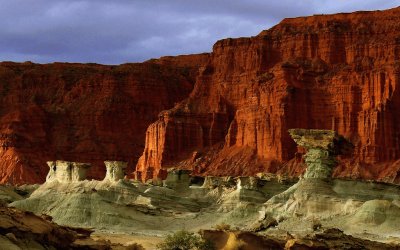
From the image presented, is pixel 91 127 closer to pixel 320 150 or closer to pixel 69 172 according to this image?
pixel 69 172

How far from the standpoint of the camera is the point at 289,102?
154500 mm

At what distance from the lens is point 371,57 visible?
155375 mm

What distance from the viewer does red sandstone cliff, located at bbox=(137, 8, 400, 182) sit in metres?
145

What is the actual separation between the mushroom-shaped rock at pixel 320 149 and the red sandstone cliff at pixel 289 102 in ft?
134

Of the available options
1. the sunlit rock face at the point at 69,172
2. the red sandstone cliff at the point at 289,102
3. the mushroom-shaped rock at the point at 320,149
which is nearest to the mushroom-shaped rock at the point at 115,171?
the sunlit rock face at the point at 69,172

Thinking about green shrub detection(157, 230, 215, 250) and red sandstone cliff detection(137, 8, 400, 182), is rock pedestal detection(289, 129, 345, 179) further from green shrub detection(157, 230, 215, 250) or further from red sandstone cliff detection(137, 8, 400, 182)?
red sandstone cliff detection(137, 8, 400, 182)

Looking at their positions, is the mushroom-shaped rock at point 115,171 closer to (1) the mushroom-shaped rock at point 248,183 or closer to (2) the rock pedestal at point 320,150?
(1) the mushroom-shaped rock at point 248,183

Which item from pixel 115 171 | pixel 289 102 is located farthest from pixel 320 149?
pixel 289 102

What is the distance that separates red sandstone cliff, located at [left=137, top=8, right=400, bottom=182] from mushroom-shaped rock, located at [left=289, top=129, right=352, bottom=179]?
40936 millimetres

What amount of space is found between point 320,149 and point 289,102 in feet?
222

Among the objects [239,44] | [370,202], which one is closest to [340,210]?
[370,202]

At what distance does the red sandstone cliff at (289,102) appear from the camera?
5694 inches

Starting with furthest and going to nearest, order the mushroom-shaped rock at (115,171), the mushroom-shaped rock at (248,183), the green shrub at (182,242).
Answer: the mushroom-shaped rock at (115,171) → the mushroom-shaped rock at (248,183) → the green shrub at (182,242)

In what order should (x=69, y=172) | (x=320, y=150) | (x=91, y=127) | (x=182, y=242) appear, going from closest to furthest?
(x=182, y=242) → (x=320, y=150) → (x=69, y=172) → (x=91, y=127)
